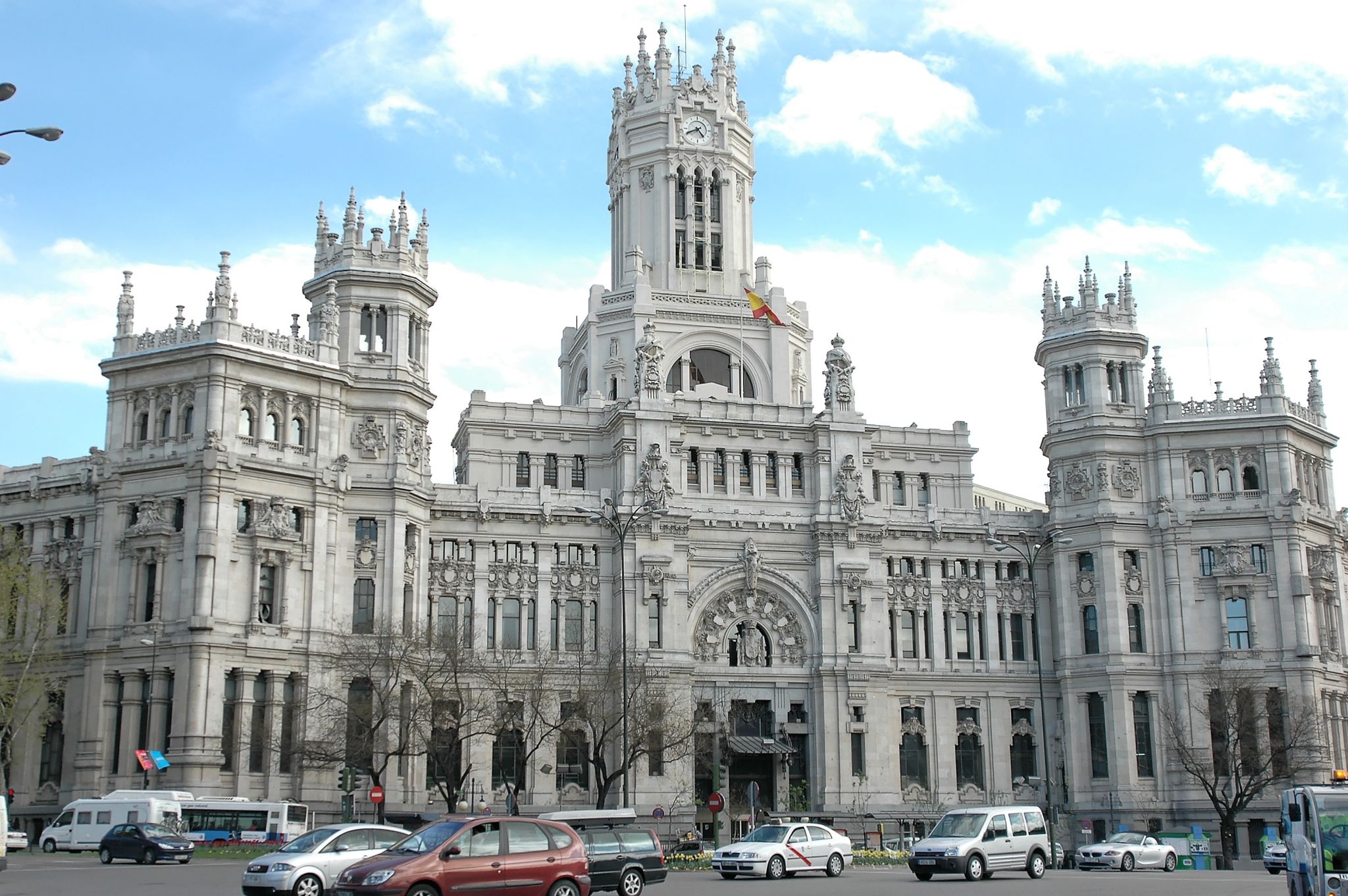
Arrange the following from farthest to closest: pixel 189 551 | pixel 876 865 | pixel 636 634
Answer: pixel 636 634
pixel 189 551
pixel 876 865

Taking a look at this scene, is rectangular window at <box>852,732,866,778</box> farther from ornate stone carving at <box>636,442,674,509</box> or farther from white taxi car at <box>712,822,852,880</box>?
white taxi car at <box>712,822,852,880</box>

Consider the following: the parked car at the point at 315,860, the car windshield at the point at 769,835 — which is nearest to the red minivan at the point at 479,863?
the parked car at the point at 315,860

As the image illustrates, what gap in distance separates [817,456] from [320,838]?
57595 millimetres

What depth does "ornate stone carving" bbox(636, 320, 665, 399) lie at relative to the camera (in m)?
90.3

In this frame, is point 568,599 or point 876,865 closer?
point 876,865

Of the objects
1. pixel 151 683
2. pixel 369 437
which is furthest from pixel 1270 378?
pixel 151 683

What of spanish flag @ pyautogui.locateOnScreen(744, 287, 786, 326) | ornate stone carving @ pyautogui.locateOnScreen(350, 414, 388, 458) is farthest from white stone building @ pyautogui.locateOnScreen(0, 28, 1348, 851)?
spanish flag @ pyautogui.locateOnScreen(744, 287, 786, 326)

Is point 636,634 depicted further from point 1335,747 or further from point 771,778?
point 1335,747

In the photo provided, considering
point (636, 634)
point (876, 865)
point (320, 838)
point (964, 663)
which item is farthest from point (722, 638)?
point (320, 838)

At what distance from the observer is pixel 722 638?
9012 cm

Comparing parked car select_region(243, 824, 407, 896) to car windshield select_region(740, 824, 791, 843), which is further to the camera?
car windshield select_region(740, 824, 791, 843)

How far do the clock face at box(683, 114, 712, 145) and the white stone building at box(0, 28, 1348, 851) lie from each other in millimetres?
11237

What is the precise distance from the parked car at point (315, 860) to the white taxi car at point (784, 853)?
39.9 feet

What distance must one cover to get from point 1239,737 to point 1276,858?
2660 centimetres
